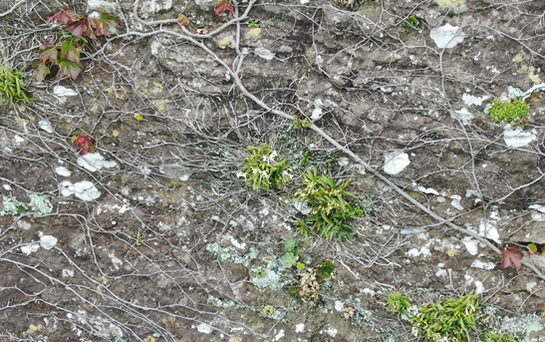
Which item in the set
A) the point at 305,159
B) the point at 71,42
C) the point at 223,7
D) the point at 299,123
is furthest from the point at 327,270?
the point at 71,42

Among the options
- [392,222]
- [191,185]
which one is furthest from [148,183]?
[392,222]

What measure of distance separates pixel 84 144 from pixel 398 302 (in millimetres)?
2512

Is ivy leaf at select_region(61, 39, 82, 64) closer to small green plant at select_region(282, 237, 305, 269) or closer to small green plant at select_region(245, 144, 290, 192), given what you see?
A: small green plant at select_region(245, 144, 290, 192)

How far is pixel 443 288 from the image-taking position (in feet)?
8.47

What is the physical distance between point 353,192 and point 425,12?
4.06 feet

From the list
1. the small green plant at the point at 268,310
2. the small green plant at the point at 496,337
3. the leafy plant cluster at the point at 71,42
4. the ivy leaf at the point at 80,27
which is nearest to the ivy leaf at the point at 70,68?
the leafy plant cluster at the point at 71,42

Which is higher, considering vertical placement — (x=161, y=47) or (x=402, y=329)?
(x=161, y=47)

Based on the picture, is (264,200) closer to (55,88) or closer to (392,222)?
(392,222)

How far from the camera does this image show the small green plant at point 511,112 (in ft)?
7.41

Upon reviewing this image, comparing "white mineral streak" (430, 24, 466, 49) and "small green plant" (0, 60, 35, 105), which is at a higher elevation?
"white mineral streak" (430, 24, 466, 49)

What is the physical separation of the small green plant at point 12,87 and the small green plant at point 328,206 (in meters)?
2.09

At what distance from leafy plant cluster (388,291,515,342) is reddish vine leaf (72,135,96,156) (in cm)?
244

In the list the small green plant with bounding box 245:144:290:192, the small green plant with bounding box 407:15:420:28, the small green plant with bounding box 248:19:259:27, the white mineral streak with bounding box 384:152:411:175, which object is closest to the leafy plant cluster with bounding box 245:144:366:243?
the small green plant with bounding box 245:144:290:192

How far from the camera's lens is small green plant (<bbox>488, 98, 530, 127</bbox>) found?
2.26 meters
